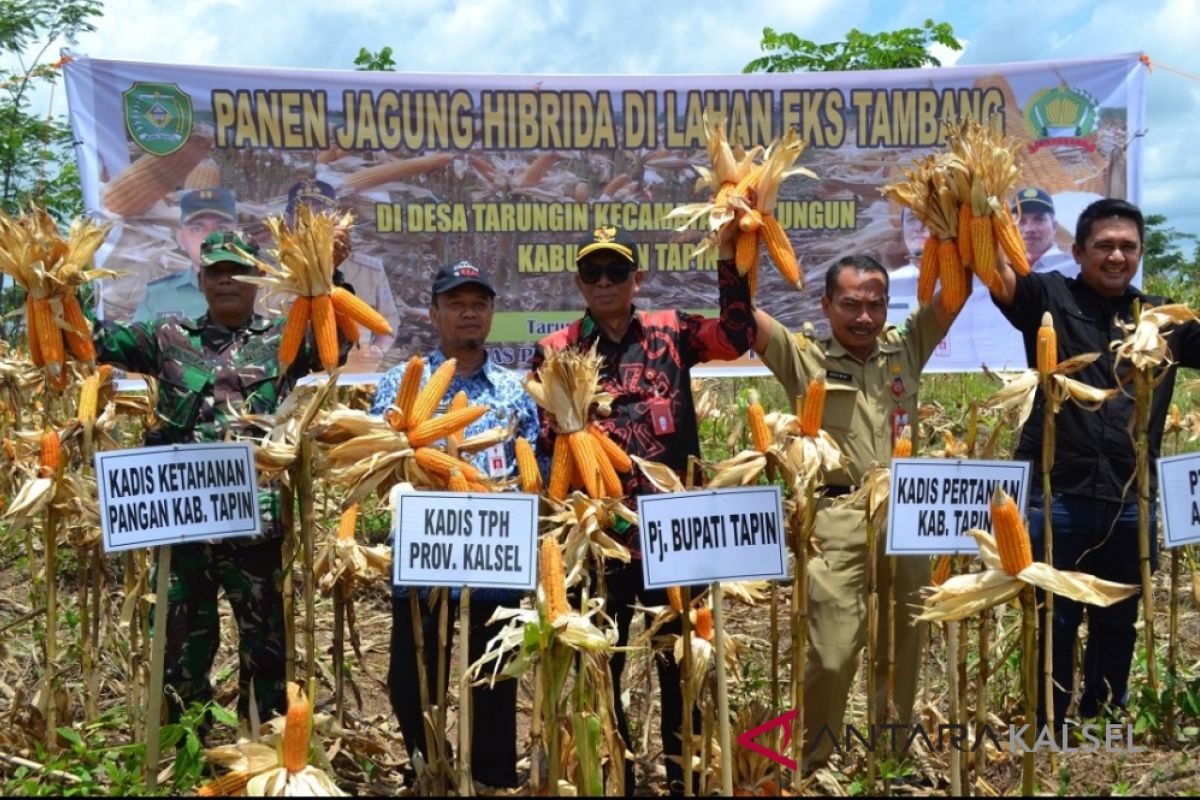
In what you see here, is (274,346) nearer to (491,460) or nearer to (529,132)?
(491,460)

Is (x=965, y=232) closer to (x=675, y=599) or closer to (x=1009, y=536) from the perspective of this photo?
(x=1009, y=536)

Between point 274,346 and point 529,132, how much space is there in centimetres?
334

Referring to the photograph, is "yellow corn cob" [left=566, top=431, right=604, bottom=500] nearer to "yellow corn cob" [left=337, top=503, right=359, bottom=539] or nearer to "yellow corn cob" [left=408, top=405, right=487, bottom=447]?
"yellow corn cob" [left=408, top=405, right=487, bottom=447]

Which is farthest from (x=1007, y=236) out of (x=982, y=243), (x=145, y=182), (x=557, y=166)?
(x=145, y=182)

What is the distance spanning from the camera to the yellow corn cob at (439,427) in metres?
3.25

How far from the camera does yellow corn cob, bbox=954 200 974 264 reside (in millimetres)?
3912

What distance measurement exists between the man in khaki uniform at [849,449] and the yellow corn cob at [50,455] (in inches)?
108

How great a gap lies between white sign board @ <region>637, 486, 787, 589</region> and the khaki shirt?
1.14 meters

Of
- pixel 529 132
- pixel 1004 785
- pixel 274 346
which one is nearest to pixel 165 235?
pixel 529 132

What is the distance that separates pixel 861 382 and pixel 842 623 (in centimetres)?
100

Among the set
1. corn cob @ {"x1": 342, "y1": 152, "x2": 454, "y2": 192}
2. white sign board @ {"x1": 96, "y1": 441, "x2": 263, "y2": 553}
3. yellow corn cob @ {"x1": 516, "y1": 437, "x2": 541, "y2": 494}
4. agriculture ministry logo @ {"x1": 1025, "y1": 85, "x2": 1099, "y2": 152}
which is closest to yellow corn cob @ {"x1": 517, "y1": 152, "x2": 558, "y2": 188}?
corn cob @ {"x1": 342, "y1": 152, "x2": 454, "y2": 192}

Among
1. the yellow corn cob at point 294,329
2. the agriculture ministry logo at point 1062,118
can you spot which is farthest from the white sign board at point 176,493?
the agriculture ministry logo at point 1062,118

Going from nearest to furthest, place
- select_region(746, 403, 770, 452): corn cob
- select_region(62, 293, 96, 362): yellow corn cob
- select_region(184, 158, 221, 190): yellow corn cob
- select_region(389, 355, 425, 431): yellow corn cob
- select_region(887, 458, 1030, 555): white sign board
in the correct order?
1. select_region(389, 355, 425, 431): yellow corn cob
2. select_region(887, 458, 1030, 555): white sign board
3. select_region(746, 403, 770, 452): corn cob
4. select_region(62, 293, 96, 362): yellow corn cob
5. select_region(184, 158, 221, 190): yellow corn cob

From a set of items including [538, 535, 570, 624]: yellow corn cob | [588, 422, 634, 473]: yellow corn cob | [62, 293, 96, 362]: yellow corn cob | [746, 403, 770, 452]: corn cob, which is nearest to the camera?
[538, 535, 570, 624]: yellow corn cob
